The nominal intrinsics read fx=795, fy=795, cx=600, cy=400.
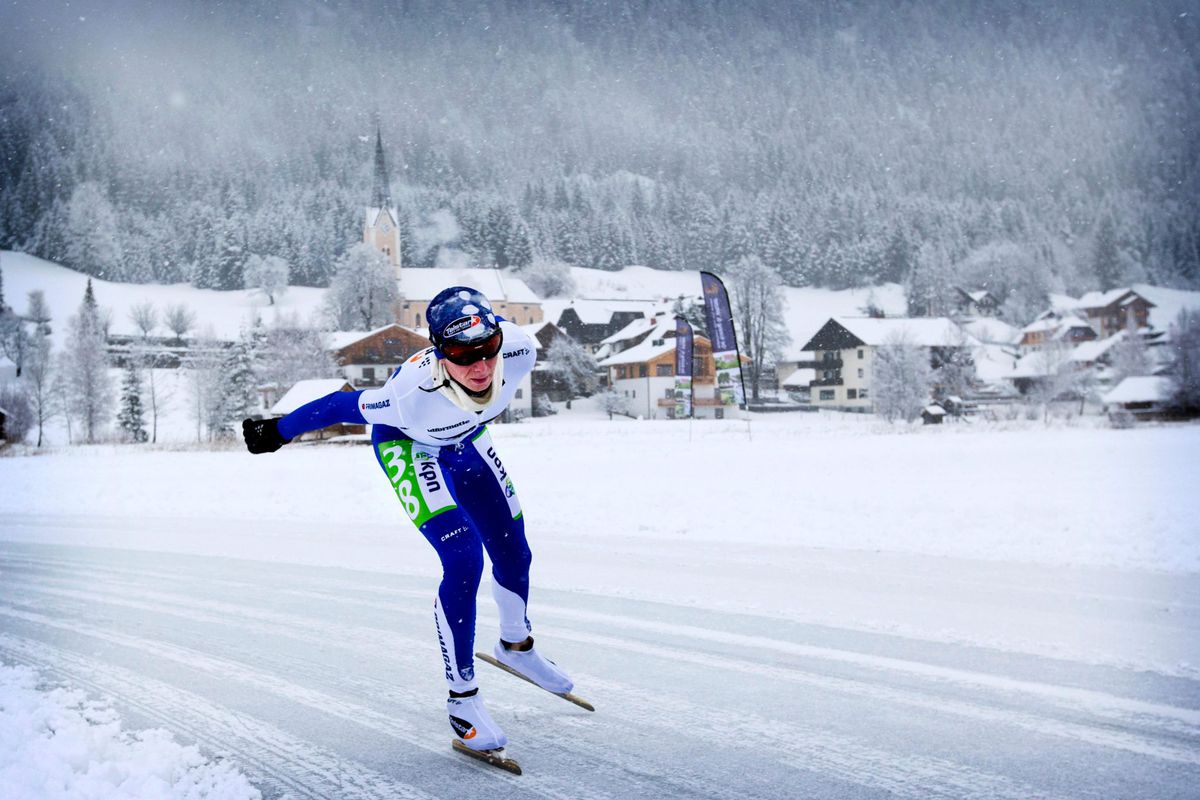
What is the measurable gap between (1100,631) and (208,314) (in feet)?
27.0

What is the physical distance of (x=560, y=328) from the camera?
847 cm

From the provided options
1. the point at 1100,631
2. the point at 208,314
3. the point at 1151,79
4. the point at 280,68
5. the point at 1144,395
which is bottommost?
the point at 1100,631

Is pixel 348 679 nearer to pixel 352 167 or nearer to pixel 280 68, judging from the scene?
pixel 352 167

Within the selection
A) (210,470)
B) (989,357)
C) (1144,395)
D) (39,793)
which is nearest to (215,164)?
(210,470)

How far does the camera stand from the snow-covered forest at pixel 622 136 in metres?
7.14

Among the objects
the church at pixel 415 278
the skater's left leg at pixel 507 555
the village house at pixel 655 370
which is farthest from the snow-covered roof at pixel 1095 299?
the skater's left leg at pixel 507 555

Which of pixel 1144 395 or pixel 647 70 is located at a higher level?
pixel 647 70

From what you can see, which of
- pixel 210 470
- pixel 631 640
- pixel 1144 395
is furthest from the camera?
pixel 1144 395

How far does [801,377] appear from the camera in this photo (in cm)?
1492

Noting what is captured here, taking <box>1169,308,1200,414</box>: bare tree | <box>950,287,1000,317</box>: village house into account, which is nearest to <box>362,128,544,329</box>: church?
<box>950,287,1000,317</box>: village house

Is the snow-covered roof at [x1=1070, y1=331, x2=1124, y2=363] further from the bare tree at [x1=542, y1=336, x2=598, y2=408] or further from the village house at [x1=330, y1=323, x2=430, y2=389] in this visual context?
the village house at [x1=330, y1=323, x2=430, y2=389]

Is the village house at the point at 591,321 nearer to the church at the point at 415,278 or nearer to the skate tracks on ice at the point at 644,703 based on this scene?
the church at the point at 415,278

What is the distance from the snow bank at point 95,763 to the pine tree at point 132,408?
5605 mm

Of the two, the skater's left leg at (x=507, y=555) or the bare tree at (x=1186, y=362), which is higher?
the bare tree at (x=1186, y=362)
